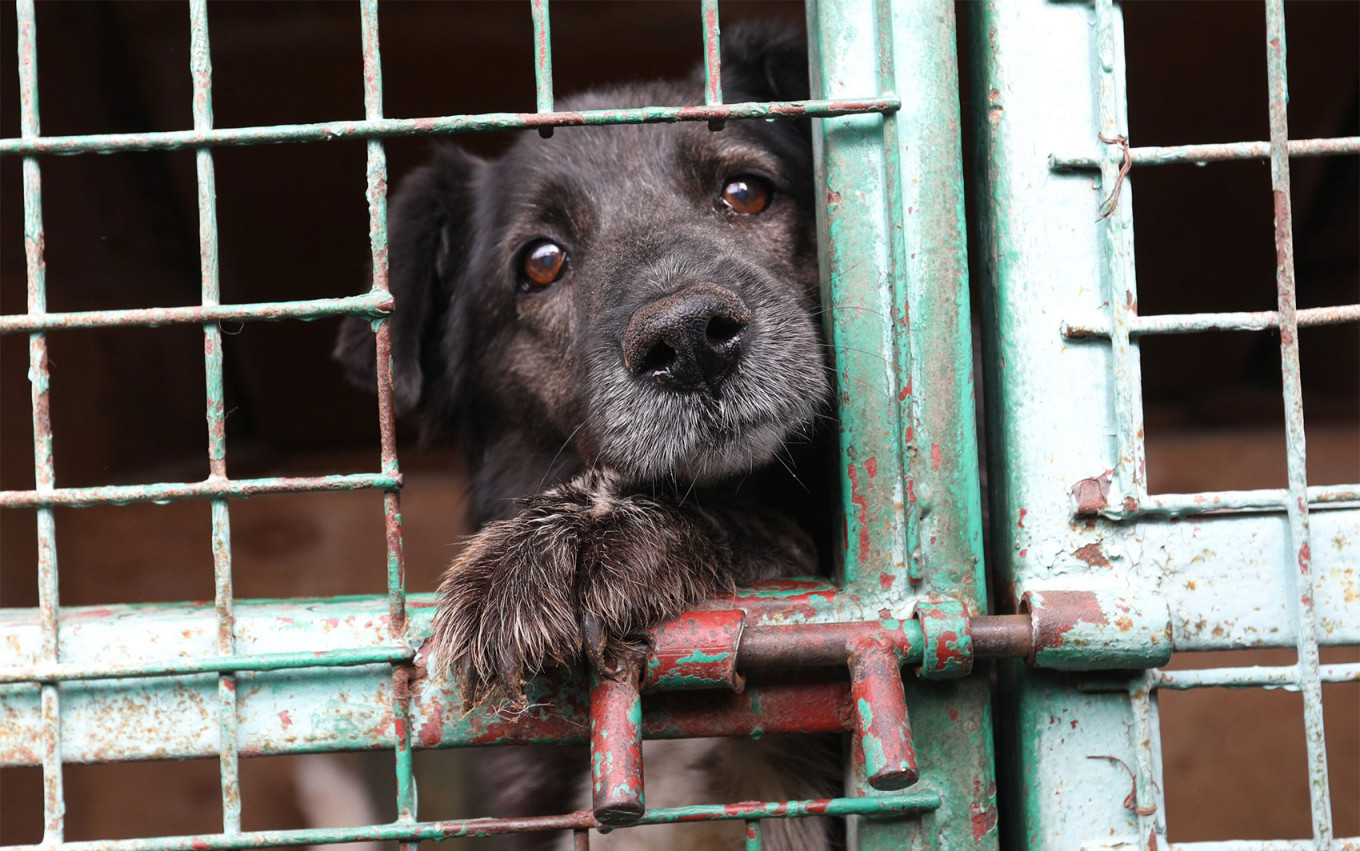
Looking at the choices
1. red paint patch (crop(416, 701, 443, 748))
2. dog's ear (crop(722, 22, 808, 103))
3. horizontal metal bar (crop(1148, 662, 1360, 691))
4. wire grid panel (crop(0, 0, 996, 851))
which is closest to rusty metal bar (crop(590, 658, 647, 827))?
wire grid panel (crop(0, 0, 996, 851))

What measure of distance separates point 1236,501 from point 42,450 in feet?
5.33

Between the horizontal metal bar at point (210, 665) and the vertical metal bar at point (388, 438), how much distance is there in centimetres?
5

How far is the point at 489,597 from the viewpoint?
151cm

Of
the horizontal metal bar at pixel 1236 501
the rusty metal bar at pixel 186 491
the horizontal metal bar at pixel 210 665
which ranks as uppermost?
the rusty metal bar at pixel 186 491

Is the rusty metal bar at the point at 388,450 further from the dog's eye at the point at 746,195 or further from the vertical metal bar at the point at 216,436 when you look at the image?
the dog's eye at the point at 746,195

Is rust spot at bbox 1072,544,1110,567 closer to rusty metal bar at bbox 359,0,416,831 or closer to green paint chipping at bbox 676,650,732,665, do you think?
green paint chipping at bbox 676,650,732,665

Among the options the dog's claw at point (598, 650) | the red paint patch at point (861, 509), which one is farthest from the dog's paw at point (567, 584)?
the red paint patch at point (861, 509)

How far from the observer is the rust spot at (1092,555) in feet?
4.63

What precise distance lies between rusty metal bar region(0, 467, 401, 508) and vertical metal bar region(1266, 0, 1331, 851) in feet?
3.89

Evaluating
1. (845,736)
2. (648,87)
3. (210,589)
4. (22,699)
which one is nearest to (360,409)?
(210,589)

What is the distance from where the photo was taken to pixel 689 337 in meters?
1.72

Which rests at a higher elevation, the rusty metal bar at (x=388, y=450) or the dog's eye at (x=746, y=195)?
the dog's eye at (x=746, y=195)

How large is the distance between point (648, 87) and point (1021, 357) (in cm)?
170

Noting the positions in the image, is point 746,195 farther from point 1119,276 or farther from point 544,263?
point 1119,276
